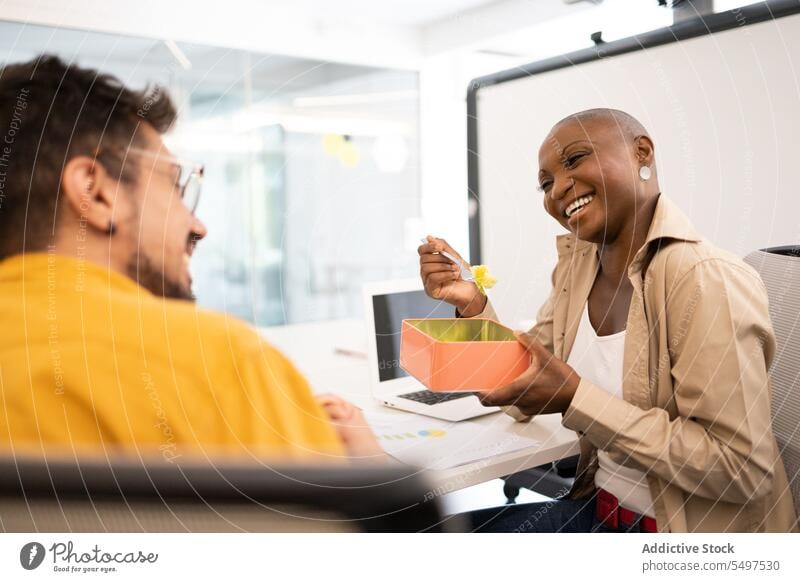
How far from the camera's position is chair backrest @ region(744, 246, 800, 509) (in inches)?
31.3

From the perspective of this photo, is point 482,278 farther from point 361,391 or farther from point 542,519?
point 542,519

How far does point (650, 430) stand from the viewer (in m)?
0.75

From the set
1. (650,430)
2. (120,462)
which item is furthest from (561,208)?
(120,462)

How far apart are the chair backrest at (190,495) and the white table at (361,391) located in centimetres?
9

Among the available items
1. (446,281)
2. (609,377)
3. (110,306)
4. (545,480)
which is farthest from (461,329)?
(545,480)

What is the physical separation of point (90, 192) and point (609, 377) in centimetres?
62

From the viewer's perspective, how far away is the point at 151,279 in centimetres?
66

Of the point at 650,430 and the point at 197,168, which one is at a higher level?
the point at 197,168

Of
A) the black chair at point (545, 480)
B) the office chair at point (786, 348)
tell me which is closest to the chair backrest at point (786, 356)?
the office chair at point (786, 348)

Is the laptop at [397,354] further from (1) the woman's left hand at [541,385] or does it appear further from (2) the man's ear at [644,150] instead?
(2) the man's ear at [644,150]

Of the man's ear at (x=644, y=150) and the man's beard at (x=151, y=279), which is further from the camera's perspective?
the man's ear at (x=644, y=150)

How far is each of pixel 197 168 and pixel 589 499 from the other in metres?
0.67

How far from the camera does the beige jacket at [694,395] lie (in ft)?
2.37
